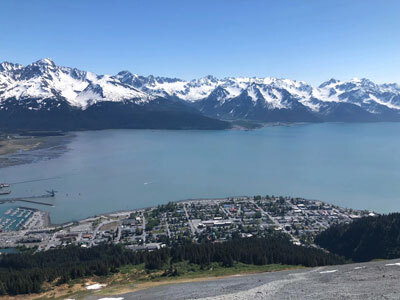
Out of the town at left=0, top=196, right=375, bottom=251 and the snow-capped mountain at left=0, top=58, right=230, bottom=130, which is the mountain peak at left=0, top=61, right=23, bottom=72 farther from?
the town at left=0, top=196, right=375, bottom=251

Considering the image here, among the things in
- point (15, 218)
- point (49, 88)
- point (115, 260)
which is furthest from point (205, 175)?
point (49, 88)

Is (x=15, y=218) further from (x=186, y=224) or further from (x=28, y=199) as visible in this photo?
(x=186, y=224)

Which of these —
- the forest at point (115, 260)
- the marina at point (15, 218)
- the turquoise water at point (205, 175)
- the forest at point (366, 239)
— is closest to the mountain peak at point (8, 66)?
the turquoise water at point (205, 175)

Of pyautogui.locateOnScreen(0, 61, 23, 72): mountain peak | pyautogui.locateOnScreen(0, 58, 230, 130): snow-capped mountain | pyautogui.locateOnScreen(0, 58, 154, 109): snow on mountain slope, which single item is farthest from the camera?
pyautogui.locateOnScreen(0, 61, 23, 72): mountain peak

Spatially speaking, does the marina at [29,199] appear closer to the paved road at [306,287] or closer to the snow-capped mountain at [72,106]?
the paved road at [306,287]

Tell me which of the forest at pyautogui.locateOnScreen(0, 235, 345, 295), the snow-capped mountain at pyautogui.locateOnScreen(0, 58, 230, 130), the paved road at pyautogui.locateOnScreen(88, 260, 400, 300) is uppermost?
the snow-capped mountain at pyautogui.locateOnScreen(0, 58, 230, 130)

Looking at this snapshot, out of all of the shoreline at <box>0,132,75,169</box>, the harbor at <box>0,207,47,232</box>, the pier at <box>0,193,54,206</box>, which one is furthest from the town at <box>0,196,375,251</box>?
the shoreline at <box>0,132,75,169</box>
